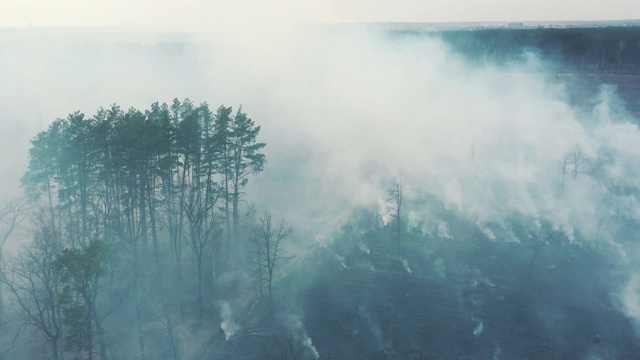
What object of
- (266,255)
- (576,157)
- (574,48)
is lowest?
(266,255)

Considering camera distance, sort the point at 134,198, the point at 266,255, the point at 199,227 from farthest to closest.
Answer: the point at 266,255, the point at 199,227, the point at 134,198

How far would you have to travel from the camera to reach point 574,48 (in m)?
57.4

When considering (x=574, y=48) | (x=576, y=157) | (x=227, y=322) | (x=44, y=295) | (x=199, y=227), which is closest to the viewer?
(x=44, y=295)

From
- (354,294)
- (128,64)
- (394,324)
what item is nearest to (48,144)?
(354,294)

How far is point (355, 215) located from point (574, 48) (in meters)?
40.6

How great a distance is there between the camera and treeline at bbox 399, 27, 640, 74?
5509cm

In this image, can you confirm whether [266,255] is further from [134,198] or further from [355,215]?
[355,215]

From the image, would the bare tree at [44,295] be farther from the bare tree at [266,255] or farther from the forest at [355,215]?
the bare tree at [266,255]

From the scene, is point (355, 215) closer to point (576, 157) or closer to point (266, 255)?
point (266, 255)

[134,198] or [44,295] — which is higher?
[134,198]

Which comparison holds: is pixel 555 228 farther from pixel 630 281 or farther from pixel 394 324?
pixel 394 324

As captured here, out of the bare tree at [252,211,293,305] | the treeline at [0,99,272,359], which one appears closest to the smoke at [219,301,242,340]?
the treeline at [0,99,272,359]

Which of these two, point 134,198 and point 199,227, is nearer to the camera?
point 134,198

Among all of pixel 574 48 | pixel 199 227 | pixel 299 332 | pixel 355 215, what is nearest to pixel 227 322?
pixel 299 332
